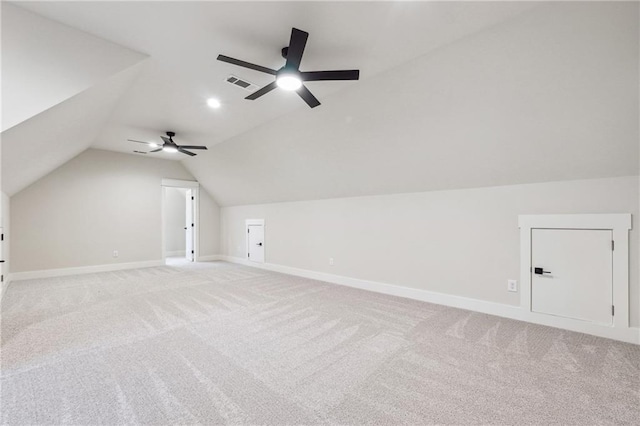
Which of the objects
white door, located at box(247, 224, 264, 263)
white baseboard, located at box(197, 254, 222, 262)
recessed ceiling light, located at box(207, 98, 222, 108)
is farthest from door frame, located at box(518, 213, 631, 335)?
white baseboard, located at box(197, 254, 222, 262)

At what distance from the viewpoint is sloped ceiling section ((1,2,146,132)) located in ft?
6.99

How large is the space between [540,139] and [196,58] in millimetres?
3606

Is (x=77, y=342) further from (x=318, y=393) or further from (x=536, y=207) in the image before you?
(x=536, y=207)

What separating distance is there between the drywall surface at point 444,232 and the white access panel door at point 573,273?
0.18m

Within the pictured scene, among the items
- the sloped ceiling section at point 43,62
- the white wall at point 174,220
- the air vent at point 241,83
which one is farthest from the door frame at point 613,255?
the white wall at point 174,220

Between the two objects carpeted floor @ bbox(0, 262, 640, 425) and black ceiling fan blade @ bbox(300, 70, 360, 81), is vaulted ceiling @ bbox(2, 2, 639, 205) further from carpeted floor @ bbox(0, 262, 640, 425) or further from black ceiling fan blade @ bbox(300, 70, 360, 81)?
carpeted floor @ bbox(0, 262, 640, 425)

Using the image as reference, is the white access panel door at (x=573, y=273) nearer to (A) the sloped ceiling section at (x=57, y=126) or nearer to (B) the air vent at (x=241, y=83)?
(B) the air vent at (x=241, y=83)

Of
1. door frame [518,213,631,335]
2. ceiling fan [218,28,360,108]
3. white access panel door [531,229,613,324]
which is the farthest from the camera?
white access panel door [531,229,613,324]

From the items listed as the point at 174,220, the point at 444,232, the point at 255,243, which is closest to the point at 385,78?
the point at 444,232

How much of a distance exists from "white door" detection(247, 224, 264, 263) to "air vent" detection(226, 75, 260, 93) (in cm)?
391

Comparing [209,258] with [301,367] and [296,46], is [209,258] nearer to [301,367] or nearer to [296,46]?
[301,367]

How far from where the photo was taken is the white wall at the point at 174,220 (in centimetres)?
904

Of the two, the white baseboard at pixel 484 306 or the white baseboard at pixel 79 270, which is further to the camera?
the white baseboard at pixel 79 270

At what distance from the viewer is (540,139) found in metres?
2.81
